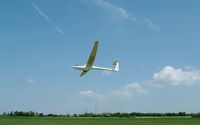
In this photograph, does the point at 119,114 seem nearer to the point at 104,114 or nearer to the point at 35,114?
the point at 104,114

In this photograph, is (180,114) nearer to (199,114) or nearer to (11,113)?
(199,114)

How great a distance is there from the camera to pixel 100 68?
4956 cm

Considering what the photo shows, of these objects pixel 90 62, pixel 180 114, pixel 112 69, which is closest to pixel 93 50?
pixel 90 62

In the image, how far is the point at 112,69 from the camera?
5622 centimetres

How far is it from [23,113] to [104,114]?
2846 centimetres

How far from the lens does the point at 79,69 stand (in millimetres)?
46438

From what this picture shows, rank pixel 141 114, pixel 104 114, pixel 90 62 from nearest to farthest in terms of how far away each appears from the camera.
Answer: pixel 90 62, pixel 104 114, pixel 141 114

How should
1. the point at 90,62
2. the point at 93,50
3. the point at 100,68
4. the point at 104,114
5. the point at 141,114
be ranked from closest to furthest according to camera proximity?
the point at 93,50
the point at 90,62
the point at 100,68
the point at 104,114
the point at 141,114

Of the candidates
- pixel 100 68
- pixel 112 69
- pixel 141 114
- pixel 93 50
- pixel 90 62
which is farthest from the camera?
pixel 141 114

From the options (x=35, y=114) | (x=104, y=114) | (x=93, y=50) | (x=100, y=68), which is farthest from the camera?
(x=104, y=114)

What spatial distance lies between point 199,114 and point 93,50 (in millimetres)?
90518

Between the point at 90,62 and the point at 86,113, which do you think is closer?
the point at 90,62

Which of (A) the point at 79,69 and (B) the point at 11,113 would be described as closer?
(A) the point at 79,69

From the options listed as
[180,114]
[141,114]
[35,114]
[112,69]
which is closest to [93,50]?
[112,69]
